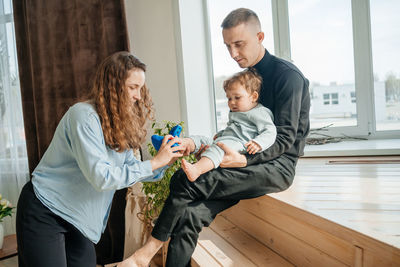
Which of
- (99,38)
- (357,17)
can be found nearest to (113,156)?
(99,38)

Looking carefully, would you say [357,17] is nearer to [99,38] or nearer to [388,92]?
[388,92]

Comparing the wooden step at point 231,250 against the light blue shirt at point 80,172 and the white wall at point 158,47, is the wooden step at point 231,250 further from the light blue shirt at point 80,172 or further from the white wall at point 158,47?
the white wall at point 158,47

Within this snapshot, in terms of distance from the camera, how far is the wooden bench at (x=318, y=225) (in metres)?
1.05

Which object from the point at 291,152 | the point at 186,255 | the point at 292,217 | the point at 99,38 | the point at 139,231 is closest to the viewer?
the point at 186,255

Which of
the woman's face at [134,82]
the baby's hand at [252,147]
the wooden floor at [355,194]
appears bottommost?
the wooden floor at [355,194]

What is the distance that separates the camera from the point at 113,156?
50.0 inches

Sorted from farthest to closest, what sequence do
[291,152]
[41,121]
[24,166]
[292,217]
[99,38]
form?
[24,166] < [41,121] < [99,38] < [291,152] < [292,217]

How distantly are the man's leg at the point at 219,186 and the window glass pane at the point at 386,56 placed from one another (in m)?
1.32

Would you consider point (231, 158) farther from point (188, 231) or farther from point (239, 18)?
point (239, 18)

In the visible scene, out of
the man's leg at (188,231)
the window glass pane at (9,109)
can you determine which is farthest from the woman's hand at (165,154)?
the window glass pane at (9,109)

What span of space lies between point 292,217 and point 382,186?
488 mm

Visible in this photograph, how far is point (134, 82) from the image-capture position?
4.03 feet

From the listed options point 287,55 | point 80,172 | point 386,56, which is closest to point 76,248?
point 80,172

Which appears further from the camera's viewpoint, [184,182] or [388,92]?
[388,92]
